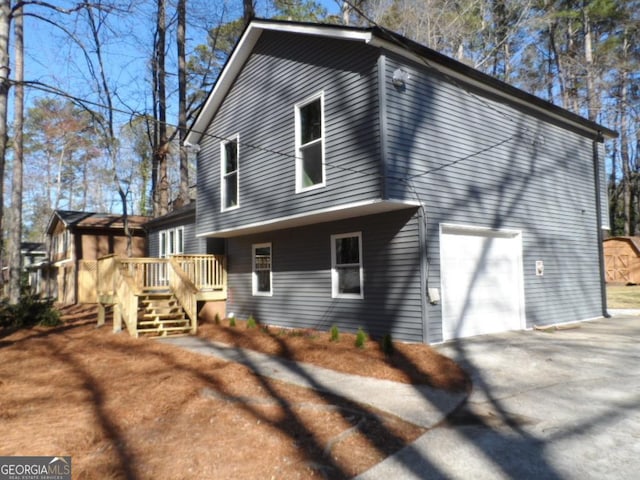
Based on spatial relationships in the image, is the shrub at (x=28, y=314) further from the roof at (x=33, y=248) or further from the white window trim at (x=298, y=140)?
Answer: the roof at (x=33, y=248)

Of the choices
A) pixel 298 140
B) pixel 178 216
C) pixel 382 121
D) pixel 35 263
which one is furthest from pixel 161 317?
pixel 35 263

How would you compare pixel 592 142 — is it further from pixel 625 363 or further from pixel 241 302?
pixel 241 302

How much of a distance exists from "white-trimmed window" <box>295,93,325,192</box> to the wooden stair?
182 inches

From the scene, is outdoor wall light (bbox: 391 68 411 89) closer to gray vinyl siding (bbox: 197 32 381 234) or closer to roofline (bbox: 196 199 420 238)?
gray vinyl siding (bbox: 197 32 381 234)

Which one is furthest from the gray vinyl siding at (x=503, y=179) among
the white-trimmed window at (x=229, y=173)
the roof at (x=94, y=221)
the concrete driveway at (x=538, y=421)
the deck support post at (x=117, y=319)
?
the roof at (x=94, y=221)

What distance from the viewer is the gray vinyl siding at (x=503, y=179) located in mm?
8094

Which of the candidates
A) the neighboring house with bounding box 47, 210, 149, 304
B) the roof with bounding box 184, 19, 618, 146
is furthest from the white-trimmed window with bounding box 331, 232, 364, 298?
the neighboring house with bounding box 47, 210, 149, 304

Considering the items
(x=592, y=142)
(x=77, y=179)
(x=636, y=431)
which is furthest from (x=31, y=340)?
(x=77, y=179)

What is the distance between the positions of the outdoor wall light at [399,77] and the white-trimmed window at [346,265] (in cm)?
294

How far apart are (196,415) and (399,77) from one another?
6179mm

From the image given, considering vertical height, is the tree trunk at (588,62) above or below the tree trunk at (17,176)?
above

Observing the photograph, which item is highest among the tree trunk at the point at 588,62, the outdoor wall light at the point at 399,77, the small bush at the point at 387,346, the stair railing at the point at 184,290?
the tree trunk at the point at 588,62

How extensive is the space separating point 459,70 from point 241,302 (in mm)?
8015

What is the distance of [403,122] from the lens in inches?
314
